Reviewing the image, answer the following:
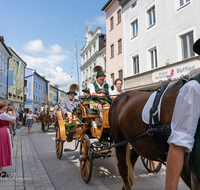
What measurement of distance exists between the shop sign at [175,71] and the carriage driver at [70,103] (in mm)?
6563

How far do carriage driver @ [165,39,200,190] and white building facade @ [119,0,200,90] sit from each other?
35.1 feet

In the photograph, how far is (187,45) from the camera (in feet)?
38.2

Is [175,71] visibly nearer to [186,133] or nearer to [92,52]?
[186,133]

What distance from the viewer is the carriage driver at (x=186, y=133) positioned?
1109 mm

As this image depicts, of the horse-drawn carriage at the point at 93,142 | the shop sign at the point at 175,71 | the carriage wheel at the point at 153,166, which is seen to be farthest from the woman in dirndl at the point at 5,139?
the shop sign at the point at 175,71

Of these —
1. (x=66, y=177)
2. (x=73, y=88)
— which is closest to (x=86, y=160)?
(x=66, y=177)

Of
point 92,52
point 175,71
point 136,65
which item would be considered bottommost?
point 175,71

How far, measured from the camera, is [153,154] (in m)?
2.17

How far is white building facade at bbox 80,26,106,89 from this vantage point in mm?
26264

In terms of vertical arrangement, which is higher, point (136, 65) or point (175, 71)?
point (136, 65)

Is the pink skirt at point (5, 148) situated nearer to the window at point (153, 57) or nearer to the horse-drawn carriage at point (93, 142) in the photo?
the horse-drawn carriage at point (93, 142)

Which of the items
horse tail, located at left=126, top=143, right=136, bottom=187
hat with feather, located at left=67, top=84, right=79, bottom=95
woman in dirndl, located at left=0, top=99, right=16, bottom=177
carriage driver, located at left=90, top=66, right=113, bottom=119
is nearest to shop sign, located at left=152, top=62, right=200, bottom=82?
hat with feather, located at left=67, top=84, right=79, bottom=95

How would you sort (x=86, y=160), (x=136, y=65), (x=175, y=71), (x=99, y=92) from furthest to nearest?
(x=136, y=65), (x=175, y=71), (x=99, y=92), (x=86, y=160)

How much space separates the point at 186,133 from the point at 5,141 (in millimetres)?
4361
